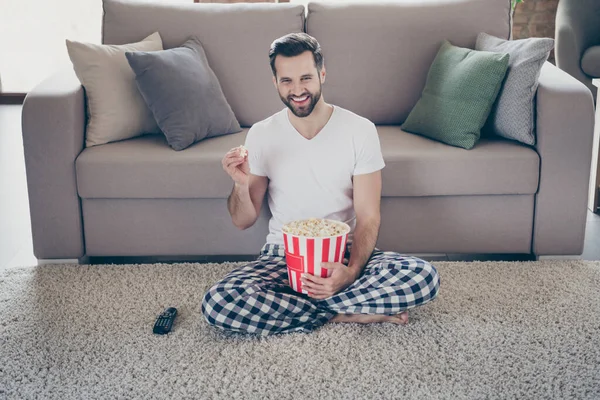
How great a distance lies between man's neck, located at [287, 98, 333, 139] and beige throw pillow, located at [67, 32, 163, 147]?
86 cm

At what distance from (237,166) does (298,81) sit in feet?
1.00

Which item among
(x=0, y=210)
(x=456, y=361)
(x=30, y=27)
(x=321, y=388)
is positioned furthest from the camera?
(x=30, y=27)

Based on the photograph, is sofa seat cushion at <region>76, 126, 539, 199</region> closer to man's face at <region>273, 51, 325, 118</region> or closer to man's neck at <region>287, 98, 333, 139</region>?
man's neck at <region>287, 98, 333, 139</region>

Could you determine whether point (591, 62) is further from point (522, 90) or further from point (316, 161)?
point (316, 161)

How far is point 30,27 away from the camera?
6035 millimetres

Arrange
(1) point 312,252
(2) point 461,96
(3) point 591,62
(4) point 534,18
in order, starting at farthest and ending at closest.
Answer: (4) point 534,18
(3) point 591,62
(2) point 461,96
(1) point 312,252

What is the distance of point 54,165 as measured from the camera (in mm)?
2648

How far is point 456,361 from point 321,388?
0.39m

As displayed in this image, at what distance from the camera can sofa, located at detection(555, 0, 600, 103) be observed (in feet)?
15.3

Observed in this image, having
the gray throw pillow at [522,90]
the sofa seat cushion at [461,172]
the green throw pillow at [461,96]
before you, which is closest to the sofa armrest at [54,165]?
the sofa seat cushion at [461,172]

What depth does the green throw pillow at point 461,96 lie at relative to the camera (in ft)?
8.85

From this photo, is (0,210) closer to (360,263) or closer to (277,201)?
(277,201)

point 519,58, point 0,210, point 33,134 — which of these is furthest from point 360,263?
point 0,210

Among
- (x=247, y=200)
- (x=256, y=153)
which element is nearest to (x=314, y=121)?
(x=256, y=153)
